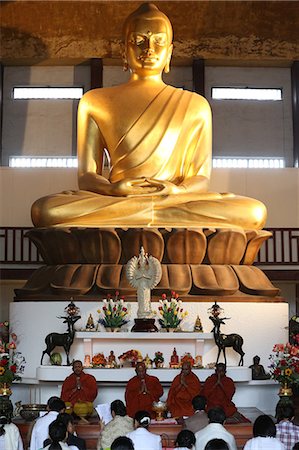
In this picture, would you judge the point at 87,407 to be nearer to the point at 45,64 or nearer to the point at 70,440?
the point at 70,440

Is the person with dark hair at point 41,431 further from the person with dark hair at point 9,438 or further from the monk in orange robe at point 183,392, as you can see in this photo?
the monk in orange robe at point 183,392

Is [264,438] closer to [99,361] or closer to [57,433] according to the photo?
[57,433]

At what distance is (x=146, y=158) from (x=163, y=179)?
0.28 metres

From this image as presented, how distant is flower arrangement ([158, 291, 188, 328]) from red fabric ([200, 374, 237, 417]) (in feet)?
2.88

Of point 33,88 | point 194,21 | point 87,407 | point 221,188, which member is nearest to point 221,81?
point 194,21

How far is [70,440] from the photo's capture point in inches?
194

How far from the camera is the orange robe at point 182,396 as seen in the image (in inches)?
250

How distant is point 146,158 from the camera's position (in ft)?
28.7

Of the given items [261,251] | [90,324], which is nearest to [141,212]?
[90,324]

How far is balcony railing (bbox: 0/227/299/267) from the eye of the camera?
10.3 m

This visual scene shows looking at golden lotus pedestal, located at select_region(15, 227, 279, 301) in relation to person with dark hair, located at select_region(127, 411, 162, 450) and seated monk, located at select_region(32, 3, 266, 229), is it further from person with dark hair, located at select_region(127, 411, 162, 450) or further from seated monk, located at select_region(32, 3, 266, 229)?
person with dark hair, located at select_region(127, 411, 162, 450)

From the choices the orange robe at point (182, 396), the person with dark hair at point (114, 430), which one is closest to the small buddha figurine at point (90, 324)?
the orange robe at point (182, 396)

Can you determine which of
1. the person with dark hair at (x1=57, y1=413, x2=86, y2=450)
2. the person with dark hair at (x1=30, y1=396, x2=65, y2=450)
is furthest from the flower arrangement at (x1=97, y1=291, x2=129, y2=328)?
the person with dark hair at (x1=30, y1=396, x2=65, y2=450)

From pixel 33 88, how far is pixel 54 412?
7.26 meters
